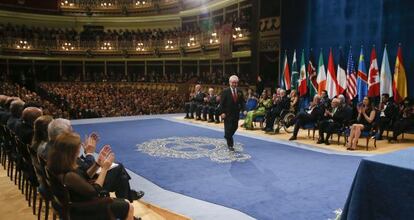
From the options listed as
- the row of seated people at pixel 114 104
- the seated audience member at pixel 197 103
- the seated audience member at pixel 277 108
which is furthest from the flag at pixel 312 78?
the row of seated people at pixel 114 104

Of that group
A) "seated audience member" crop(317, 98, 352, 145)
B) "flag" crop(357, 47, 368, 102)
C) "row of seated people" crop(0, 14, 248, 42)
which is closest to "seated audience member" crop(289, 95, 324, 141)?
"seated audience member" crop(317, 98, 352, 145)

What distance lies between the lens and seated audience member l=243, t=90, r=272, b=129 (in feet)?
33.3

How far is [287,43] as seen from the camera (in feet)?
42.0

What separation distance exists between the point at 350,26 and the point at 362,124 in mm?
4053

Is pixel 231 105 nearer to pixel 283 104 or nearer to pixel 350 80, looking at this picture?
pixel 283 104

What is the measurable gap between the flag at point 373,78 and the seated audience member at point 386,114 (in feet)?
2.34

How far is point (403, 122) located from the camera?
850cm

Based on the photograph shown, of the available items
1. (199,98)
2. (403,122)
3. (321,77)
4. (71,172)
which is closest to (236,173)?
(71,172)

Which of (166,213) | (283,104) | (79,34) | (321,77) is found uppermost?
(79,34)

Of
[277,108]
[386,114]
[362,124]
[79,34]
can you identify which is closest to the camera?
[362,124]

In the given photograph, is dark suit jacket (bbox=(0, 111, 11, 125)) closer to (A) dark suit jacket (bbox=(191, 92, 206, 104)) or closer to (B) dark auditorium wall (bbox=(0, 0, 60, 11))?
(A) dark suit jacket (bbox=(191, 92, 206, 104))

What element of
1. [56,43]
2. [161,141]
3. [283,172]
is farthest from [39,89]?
[283,172]

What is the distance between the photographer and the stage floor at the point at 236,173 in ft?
14.4

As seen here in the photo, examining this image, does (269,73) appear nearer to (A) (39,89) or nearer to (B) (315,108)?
(B) (315,108)
